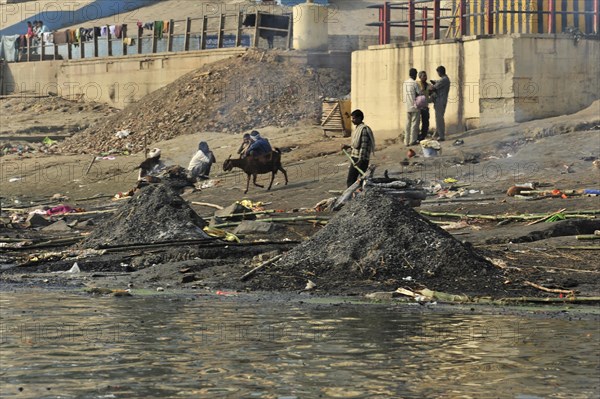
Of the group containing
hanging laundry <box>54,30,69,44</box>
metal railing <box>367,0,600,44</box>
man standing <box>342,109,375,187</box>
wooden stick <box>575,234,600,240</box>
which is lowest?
wooden stick <box>575,234,600,240</box>

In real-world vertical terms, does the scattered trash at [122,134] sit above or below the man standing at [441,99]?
below

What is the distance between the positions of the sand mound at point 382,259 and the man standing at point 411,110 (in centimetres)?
1175

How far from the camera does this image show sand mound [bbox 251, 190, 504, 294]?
13.7 m

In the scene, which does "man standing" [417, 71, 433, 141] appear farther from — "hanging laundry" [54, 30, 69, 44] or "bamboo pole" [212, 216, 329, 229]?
"hanging laundry" [54, 30, 69, 44]

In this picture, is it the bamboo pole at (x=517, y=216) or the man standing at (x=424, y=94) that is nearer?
the bamboo pole at (x=517, y=216)

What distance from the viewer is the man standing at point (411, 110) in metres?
26.4

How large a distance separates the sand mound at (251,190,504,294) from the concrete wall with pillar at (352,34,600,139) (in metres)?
11.7

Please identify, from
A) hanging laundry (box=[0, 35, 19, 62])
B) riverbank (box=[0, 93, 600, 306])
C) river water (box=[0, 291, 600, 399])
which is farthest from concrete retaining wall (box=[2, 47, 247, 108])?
river water (box=[0, 291, 600, 399])

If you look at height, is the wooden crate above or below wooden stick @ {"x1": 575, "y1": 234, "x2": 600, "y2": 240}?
above

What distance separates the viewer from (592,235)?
15789 millimetres

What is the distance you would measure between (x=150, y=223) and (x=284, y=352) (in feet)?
24.5

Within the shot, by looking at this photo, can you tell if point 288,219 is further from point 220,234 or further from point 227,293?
point 227,293

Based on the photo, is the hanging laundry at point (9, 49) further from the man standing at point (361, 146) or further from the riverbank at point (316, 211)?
the man standing at point (361, 146)

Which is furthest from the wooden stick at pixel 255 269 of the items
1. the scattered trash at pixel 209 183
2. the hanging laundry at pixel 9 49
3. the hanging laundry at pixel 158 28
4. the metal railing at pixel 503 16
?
the hanging laundry at pixel 9 49
